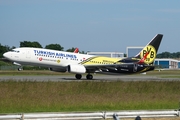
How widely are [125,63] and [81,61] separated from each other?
4.85 m

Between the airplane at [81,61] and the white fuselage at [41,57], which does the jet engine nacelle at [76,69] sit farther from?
the white fuselage at [41,57]

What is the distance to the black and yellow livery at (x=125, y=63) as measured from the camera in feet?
153

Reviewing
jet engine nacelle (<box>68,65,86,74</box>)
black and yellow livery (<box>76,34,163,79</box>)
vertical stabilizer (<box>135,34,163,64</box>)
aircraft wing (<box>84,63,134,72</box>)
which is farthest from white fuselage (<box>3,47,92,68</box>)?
vertical stabilizer (<box>135,34,163,64</box>)

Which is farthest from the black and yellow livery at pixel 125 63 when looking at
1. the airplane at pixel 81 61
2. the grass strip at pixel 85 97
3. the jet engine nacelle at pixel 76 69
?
the grass strip at pixel 85 97

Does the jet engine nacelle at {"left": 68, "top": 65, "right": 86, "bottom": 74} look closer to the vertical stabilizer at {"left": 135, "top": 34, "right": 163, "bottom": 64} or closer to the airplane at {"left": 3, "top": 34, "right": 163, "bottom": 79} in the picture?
the airplane at {"left": 3, "top": 34, "right": 163, "bottom": 79}

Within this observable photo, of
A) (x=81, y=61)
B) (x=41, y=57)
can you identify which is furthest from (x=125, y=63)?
(x=41, y=57)

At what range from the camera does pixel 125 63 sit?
47.7m

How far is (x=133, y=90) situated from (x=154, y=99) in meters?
5.05

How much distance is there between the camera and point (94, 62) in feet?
155

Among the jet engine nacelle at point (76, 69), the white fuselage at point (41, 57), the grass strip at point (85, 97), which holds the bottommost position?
the grass strip at point (85, 97)

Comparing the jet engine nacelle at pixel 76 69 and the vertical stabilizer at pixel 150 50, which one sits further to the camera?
the vertical stabilizer at pixel 150 50

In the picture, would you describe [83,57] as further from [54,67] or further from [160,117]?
[160,117]

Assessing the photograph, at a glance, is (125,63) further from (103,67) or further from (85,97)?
(85,97)

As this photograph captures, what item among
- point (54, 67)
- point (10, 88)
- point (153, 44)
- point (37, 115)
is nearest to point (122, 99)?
point (10, 88)
